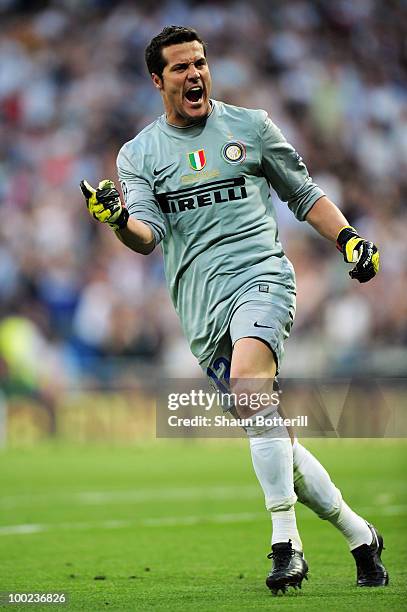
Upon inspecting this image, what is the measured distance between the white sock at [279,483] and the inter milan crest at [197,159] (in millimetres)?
1263

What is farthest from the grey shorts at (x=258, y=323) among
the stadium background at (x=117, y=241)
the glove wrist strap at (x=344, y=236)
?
the stadium background at (x=117, y=241)

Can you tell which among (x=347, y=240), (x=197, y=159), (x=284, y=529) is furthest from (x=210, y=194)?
(x=284, y=529)

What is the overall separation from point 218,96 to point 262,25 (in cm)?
218

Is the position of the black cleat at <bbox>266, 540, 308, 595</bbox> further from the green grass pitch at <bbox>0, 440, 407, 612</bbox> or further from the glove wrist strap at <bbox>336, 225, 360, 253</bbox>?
the glove wrist strap at <bbox>336, 225, 360, 253</bbox>

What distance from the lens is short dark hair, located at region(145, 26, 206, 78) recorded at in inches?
214

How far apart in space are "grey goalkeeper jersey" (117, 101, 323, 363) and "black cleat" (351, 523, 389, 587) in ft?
3.62

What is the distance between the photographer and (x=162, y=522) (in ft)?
28.3

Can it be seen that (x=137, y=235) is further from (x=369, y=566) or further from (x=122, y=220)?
(x=369, y=566)

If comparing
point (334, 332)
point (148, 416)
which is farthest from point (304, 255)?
point (148, 416)

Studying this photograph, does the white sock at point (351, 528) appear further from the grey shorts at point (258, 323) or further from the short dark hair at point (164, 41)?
the short dark hair at point (164, 41)

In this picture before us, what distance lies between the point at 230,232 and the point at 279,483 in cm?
113

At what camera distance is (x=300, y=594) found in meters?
5.00

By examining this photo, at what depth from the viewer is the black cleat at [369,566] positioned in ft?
17.4

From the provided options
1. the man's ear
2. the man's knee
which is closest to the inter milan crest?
the man's ear
